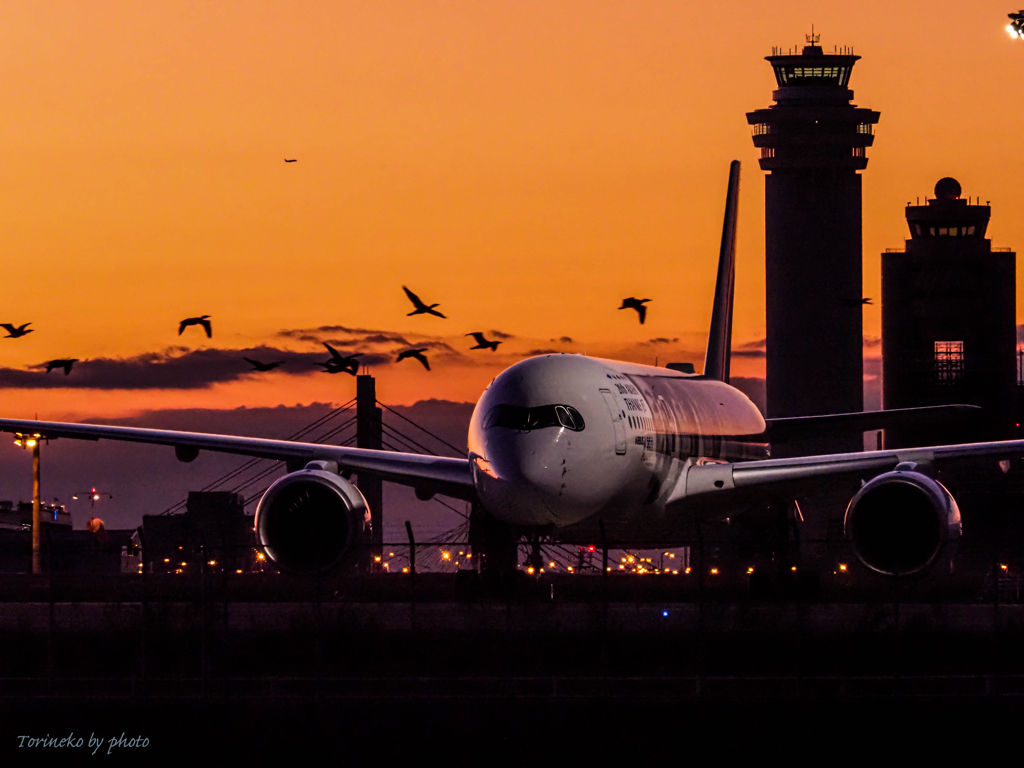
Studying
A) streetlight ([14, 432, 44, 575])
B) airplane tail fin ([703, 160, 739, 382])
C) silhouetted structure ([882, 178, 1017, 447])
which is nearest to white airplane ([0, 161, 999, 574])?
airplane tail fin ([703, 160, 739, 382])

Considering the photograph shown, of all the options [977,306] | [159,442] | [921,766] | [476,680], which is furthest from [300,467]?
[977,306]

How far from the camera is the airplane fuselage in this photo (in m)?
30.0

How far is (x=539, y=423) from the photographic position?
98.8ft

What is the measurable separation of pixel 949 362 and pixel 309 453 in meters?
127

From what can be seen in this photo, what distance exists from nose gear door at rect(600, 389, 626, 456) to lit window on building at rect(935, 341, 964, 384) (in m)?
128

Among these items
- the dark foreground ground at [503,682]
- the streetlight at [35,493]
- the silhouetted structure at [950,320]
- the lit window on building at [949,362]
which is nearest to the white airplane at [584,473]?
the dark foreground ground at [503,682]

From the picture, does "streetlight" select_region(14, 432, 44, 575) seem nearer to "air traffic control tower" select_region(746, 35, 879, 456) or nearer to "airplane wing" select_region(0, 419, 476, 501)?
"airplane wing" select_region(0, 419, 476, 501)

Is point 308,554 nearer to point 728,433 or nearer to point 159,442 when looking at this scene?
point 159,442

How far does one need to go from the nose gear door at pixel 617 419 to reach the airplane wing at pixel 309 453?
3.34 metres

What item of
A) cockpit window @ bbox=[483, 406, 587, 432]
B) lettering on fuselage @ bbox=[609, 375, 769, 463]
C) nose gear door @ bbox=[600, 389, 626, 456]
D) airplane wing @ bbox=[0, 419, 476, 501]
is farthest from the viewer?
airplane wing @ bbox=[0, 419, 476, 501]

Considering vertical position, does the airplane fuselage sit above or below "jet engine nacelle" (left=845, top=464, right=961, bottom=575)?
above

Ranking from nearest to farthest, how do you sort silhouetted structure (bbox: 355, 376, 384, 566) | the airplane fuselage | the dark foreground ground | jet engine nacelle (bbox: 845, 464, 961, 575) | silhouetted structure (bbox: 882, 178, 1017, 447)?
the dark foreground ground, the airplane fuselage, jet engine nacelle (bbox: 845, 464, 961, 575), silhouetted structure (bbox: 355, 376, 384, 566), silhouetted structure (bbox: 882, 178, 1017, 447)

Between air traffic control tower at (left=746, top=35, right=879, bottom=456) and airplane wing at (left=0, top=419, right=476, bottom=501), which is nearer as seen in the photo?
airplane wing at (left=0, top=419, right=476, bottom=501)

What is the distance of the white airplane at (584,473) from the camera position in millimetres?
30359
